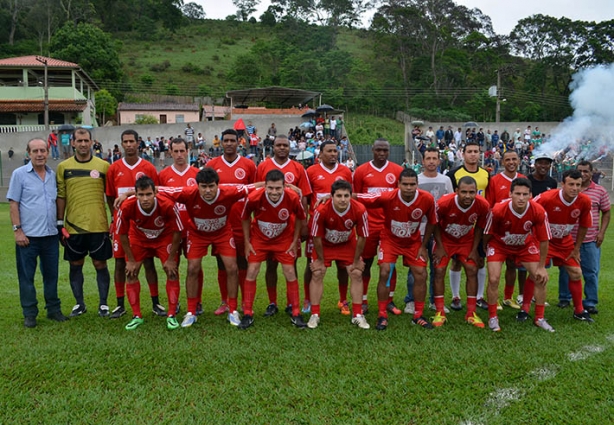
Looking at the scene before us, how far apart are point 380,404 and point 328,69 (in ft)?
199

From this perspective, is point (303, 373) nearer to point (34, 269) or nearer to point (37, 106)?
point (34, 269)

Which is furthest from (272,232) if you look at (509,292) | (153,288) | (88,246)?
(509,292)

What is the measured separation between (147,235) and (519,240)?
15.2ft

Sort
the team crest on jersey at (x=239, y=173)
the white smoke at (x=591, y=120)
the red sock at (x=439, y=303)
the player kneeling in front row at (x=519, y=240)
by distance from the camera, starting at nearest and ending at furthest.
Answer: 1. the player kneeling in front row at (x=519, y=240)
2. the red sock at (x=439, y=303)
3. the team crest on jersey at (x=239, y=173)
4. the white smoke at (x=591, y=120)

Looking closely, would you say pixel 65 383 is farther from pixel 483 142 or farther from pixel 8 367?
pixel 483 142

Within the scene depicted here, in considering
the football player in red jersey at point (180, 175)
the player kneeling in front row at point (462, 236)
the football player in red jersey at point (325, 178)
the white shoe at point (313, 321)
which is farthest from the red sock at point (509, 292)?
the football player in red jersey at point (180, 175)

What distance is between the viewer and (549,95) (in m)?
48.2

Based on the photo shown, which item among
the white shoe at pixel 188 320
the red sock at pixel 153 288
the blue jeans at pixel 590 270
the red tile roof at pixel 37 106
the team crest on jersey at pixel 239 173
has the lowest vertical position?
the white shoe at pixel 188 320

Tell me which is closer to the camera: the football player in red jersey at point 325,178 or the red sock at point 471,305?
the red sock at point 471,305

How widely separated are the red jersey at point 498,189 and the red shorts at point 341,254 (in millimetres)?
2243

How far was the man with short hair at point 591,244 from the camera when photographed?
6.61m

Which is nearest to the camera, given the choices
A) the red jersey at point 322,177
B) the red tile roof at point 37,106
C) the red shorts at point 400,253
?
the red shorts at point 400,253

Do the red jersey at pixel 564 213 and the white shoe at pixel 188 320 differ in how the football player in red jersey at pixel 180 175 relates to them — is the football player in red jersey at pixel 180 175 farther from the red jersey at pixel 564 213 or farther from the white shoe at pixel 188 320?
the red jersey at pixel 564 213

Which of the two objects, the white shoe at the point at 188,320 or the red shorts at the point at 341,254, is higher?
the red shorts at the point at 341,254
